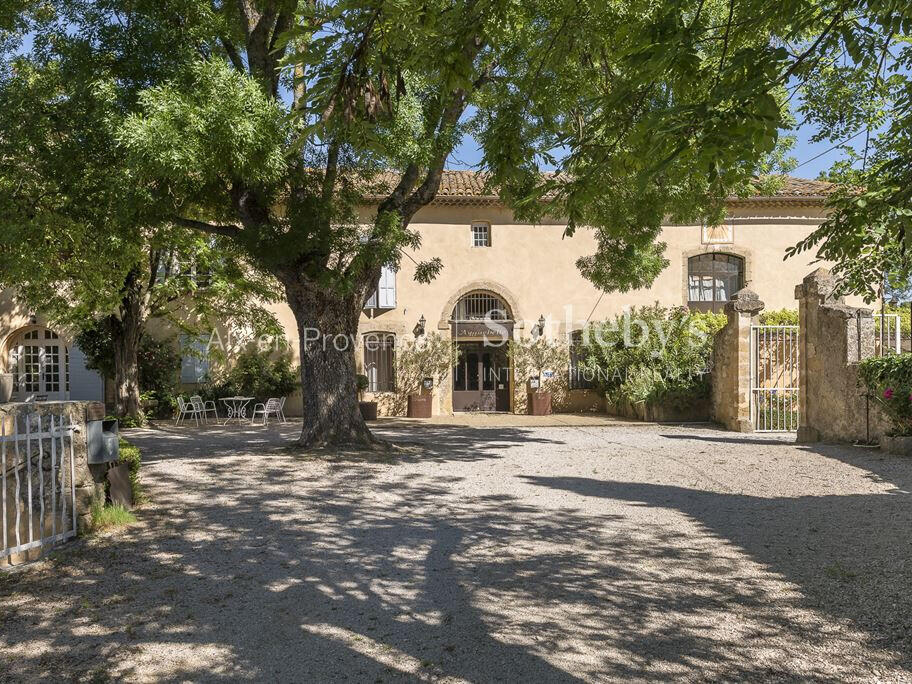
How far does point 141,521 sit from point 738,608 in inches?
186

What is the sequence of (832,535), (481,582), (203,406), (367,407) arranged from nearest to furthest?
(481,582), (832,535), (203,406), (367,407)

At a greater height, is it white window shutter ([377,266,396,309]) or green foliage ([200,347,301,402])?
white window shutter ([377,266,396,309])

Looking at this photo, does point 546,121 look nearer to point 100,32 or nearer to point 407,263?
point 100,32

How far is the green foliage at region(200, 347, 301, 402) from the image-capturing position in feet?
59.5

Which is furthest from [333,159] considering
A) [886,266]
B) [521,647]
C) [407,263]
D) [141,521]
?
[407,263]

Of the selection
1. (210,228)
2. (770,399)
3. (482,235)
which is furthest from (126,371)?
(770,399)

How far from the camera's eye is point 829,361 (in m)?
10.7

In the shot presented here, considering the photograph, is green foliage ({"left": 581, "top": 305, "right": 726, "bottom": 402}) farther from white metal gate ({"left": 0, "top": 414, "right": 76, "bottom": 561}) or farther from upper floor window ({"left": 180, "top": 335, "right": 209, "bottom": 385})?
white metal gate ({"left": 0, "top": 414, "right": 76, "bottom": 561})

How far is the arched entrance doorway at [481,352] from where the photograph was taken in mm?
19562

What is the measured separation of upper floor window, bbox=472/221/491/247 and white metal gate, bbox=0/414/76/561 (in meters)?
14.8

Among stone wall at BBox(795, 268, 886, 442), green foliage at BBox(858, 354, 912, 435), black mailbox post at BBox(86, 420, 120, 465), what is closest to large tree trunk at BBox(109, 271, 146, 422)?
black mailbox post at BBox(86, 420, 120, 465)

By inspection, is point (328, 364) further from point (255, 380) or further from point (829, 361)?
point (255, 380)

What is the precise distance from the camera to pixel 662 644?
3.24 m

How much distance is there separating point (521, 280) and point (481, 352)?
2401 millimetres
